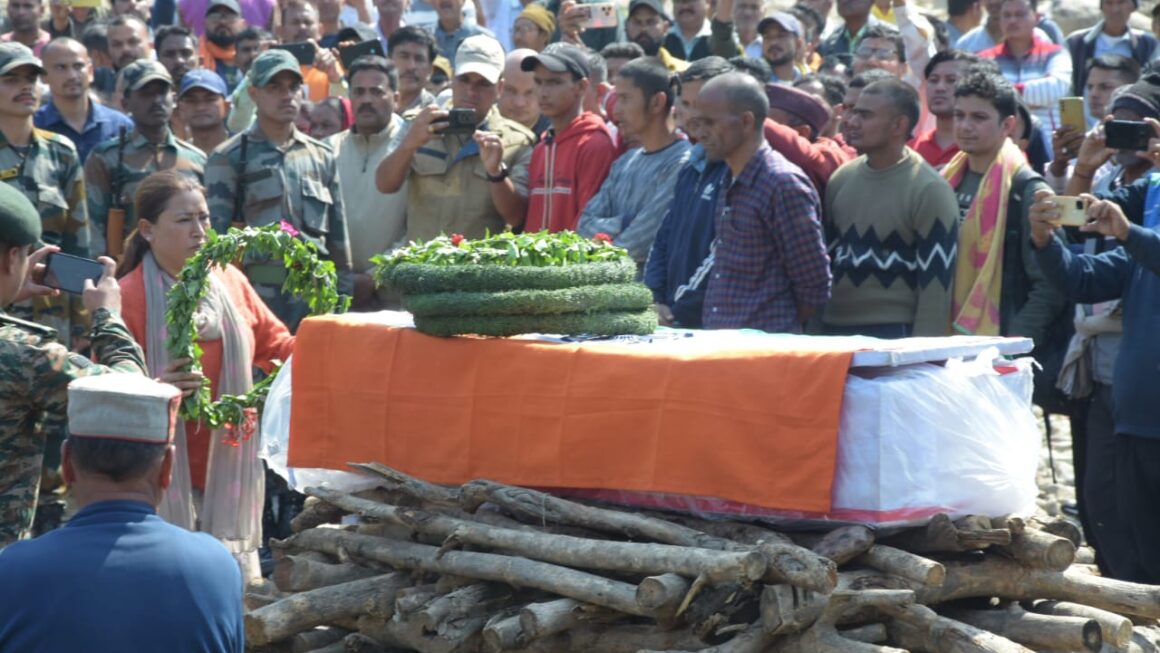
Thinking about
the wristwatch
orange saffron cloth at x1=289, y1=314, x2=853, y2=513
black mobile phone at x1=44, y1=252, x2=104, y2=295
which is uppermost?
the wristwatch

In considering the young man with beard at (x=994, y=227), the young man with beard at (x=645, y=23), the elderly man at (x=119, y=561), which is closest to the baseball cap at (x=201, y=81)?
the young man with beard at (x=645, y=23)

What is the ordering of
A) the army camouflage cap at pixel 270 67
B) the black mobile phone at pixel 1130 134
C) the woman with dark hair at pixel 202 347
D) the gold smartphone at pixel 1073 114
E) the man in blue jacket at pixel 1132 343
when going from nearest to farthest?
the man in blue jacket at pixel 1132 343 < the woman with dark hair at pixel 202 347 < the black mobile phone at pixel 1130 134 < the gold smartphone at pixel 1073 114 < the army camouflage cap at pixel 270 67

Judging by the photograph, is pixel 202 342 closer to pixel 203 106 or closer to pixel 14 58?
pixel 14 58

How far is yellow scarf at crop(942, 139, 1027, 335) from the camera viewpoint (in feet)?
25.6

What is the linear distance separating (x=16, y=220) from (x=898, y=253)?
13.9 ft

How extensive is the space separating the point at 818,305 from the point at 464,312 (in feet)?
6.44

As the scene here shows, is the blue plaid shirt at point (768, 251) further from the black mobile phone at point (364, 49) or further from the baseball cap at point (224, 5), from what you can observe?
the baseball cap at point (224, 5)

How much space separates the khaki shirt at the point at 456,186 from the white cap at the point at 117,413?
5623 millimetres

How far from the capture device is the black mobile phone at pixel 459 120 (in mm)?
9109

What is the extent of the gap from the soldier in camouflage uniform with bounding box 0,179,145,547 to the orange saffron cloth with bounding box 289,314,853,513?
139cm

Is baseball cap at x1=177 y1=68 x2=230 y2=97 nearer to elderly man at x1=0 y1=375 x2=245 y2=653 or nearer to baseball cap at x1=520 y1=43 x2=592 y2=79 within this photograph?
baseball cap at x1=520 y1=43 x2=592 y2=79

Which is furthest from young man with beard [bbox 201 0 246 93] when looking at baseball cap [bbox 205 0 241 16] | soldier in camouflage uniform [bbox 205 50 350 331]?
soldier in camouflage uniform [bbox 205 50 350 331]

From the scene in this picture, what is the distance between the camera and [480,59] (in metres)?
9.86

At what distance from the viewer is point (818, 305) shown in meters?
7.28
